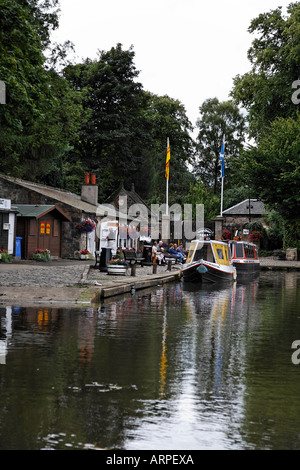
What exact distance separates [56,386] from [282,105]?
53774 mm

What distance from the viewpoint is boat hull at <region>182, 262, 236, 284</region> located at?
2972cm

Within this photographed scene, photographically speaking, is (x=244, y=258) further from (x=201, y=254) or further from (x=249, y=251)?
(x=201, y=254)

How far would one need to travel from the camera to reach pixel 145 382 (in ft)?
25.7

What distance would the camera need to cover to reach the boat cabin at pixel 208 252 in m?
31.7

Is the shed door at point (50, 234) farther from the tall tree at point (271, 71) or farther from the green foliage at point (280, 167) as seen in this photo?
the tall tree at point (271, 71)

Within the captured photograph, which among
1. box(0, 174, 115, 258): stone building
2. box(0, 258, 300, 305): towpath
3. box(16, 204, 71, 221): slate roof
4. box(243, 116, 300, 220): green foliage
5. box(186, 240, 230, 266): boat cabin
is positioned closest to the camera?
box(0, 258, 300, 305): towpath

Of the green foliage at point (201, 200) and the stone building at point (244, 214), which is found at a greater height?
the green foliage at point (201, 200)

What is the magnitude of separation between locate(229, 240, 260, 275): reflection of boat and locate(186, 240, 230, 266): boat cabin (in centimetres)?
531

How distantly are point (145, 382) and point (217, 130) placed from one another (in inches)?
3430

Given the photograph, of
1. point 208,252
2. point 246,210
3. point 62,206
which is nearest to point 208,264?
point 208,252

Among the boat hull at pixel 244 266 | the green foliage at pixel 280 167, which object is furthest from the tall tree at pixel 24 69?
the green foliage at pixel 280 167

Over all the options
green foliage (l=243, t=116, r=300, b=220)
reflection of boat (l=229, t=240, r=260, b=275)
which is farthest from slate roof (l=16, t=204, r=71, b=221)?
green foliage (l=243, t=116, r=300, b=220)

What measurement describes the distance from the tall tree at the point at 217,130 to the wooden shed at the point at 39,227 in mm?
56773

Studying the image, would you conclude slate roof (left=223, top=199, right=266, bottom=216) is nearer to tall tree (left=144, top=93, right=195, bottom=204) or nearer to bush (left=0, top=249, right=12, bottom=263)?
tall tree (left=144, top=93, right=195, bottom=204)
